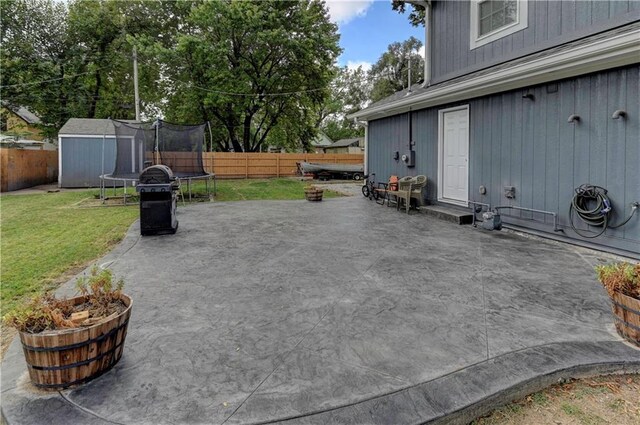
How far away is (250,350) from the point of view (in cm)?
211

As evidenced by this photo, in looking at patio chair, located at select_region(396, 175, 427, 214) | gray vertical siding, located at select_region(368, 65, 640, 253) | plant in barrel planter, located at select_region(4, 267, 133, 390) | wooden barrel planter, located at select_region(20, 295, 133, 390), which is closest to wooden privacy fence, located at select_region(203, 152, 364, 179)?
patio chair, located at select_region(396, 175, 427, 214)

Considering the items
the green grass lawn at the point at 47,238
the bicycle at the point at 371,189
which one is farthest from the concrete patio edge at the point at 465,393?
the bicycle at the point at 371,189

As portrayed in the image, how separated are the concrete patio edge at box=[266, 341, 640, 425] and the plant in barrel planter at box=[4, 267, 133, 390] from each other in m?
0.95

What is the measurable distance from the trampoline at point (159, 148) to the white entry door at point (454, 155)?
218 inches

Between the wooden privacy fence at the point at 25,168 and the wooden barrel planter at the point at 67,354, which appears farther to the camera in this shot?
the wooden privacy fence at the point at 25,168

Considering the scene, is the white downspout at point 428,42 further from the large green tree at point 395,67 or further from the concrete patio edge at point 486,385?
the large green tree at point 395,67

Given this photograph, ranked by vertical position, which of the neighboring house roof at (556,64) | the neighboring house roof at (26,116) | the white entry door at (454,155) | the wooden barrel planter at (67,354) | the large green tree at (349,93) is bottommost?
the wooden barrel planter at (67,354)

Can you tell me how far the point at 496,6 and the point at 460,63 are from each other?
103cm

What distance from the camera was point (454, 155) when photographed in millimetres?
6621

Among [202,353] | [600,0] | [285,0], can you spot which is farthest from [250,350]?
[285,0]

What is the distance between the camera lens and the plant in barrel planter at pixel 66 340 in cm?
167

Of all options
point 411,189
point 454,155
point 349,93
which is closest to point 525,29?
point 454,155

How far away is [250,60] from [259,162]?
5.17m

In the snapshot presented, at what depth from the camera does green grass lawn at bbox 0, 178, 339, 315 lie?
3381 millimetres
